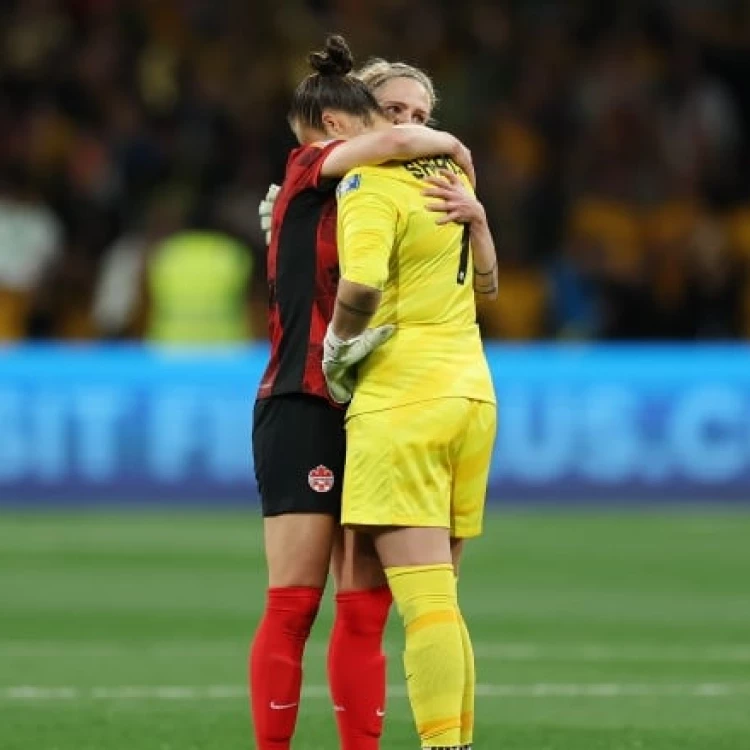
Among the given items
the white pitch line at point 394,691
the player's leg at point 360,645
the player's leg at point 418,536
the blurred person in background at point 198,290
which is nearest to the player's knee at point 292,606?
the player's leg at point 360,645

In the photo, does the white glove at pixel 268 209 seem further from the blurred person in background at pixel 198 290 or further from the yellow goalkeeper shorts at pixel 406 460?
the blurred person in background at pixel 198 290

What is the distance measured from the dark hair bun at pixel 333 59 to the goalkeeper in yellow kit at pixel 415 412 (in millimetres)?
362

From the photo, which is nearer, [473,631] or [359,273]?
[359,273]

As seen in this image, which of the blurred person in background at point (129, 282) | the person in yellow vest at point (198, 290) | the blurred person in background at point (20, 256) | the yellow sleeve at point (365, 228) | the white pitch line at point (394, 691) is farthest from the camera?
the blurred person in background at point (20, 256)

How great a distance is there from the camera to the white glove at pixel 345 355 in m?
6.57

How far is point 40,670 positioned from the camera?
31.6 feet

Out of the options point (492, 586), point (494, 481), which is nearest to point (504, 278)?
point (494, 481)

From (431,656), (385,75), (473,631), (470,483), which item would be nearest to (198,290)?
(473,631)

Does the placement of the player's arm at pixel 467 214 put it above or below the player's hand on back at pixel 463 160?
below

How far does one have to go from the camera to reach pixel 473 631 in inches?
424

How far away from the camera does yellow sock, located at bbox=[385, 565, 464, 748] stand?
259 inches

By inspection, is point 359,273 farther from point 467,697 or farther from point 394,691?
point 394,691

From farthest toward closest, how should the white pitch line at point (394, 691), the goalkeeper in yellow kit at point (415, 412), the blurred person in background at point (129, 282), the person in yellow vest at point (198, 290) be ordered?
the blurred person in background at point (129, 282) → the person in yellow vest at point (198, 290) → the white pitch line at point (394, 691) → the goalkeeper in yellow kit at point (415, 412)

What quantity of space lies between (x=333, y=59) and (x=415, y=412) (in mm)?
1016
